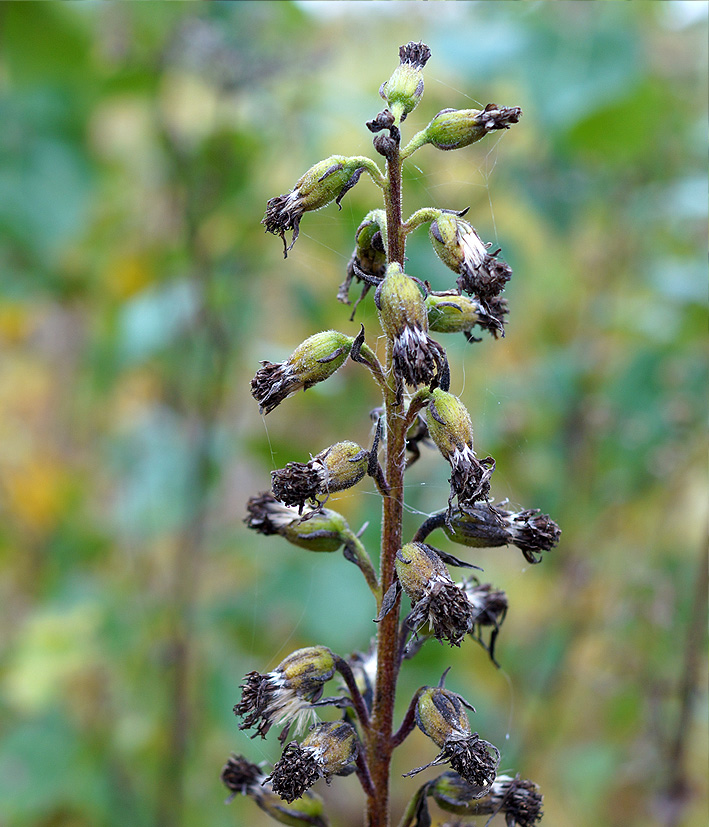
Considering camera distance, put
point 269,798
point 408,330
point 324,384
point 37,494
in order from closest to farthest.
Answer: point 408,330 → point 269,798 → point 324,384 → point 37,494

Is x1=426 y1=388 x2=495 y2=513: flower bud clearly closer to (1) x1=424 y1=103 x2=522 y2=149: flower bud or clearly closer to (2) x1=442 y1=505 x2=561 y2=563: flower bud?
(2) x1=442 y1=505 x2=561 y2=563: flower bud

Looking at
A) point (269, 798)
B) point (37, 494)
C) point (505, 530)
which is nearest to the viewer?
point (505, 530)

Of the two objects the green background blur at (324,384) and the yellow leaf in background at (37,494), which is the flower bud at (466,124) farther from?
the yellow leaf in background at (37,494)

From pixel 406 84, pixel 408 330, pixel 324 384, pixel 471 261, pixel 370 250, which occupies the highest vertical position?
pixel 324 384

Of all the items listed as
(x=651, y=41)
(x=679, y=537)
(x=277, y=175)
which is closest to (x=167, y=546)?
(x=277, y=175)

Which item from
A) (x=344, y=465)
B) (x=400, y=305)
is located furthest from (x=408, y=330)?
(x=344, y=465)

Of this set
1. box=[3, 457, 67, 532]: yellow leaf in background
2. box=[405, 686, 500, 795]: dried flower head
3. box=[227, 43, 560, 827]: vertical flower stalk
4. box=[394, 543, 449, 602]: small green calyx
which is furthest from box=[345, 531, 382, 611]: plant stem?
box=[3, 457, 67, 532]: yellow leaf in background

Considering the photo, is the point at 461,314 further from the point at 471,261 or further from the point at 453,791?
the point at 453,791
